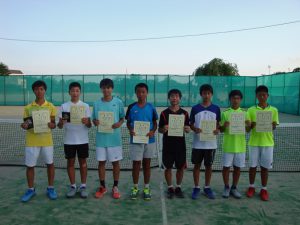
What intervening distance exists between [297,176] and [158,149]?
9.18 ft

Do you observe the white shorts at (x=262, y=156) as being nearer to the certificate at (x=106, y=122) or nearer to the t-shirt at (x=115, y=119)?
the t-shirt at (x=115, y=119)

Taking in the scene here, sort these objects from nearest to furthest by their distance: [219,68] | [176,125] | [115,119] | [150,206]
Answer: [150,206], [176,125], [115,119], [219,68]

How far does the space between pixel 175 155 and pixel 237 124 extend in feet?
3.44

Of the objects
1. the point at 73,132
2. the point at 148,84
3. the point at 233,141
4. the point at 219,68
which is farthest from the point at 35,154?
the point at 219,68

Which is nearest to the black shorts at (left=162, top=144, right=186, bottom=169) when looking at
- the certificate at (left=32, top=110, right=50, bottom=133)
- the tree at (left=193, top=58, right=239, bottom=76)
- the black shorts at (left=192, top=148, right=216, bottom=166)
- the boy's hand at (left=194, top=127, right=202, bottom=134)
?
the black shorts at (left=192, top=148, right=216, bottom=166)

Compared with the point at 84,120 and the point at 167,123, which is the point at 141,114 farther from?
the point at 84,120

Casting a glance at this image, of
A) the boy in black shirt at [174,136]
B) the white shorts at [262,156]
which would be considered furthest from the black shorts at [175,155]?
the white shorts at [262,156]

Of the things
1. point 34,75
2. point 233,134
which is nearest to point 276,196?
point 233,134

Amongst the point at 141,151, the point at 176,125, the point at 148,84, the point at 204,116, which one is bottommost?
the point at 141,151

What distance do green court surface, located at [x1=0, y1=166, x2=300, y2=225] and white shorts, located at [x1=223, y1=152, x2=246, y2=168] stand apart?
54 cm

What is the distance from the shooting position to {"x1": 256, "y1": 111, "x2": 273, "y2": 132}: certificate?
459cm

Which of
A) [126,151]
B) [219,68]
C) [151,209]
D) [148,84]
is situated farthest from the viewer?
[219,68]

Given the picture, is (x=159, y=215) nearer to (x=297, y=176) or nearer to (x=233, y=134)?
(x=233, y=134)

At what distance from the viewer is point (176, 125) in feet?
14.9
